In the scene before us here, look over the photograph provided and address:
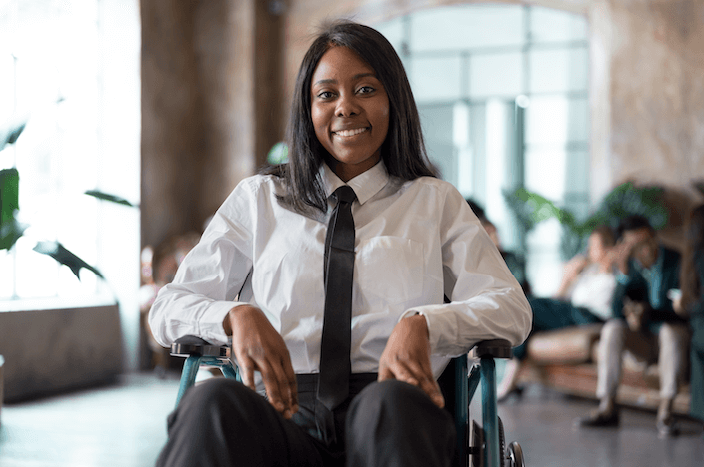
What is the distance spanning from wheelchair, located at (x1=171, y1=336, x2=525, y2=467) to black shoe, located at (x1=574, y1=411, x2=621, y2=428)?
2.70 m

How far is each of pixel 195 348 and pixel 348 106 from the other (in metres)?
0.57

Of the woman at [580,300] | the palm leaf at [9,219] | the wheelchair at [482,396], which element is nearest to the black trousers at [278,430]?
the wheelchair at [482,396]

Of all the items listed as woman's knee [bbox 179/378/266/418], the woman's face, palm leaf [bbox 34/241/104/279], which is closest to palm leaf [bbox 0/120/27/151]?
palm leaf [bbox 34/241/104/279]

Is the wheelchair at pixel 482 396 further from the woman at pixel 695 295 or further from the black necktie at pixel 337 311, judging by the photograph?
the woman at pixel 695 295

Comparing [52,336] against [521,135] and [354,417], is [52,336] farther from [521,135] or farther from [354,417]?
[521,135]

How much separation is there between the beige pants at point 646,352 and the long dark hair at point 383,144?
284 centimetres

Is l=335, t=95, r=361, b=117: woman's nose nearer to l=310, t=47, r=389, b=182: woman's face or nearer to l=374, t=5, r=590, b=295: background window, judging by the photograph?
l=310, t=47, r=389, b=182: woman's face

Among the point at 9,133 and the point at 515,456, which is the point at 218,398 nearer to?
the point at 515,456

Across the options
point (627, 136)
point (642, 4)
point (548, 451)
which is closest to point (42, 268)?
point (548, 451)

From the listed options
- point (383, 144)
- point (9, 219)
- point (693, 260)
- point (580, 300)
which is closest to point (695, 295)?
point (693, 260)

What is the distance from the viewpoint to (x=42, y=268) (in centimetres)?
504

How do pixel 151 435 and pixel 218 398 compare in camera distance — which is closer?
pixel 218 398

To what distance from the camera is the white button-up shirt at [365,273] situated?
49.6 inches

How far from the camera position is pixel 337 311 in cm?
129
